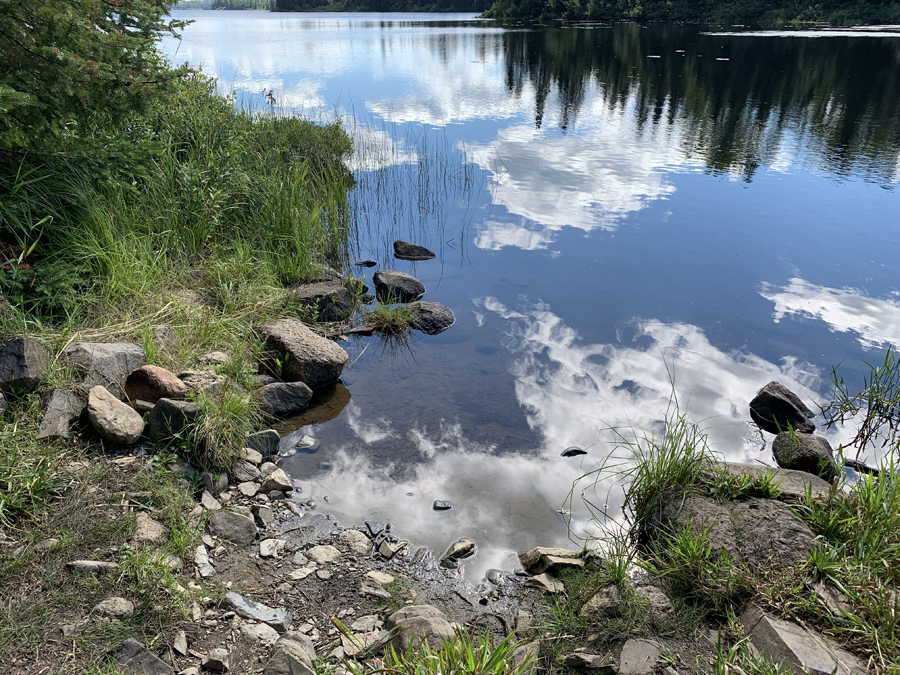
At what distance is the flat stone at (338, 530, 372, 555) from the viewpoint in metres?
4.05

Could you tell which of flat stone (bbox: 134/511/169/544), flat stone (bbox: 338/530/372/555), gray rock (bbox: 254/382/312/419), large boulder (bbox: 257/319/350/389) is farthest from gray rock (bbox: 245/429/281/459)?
flat stone (bbox: 134/511/169/544)

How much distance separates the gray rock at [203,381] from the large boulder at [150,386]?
13cm

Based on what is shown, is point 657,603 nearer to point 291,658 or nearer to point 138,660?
point 291,658

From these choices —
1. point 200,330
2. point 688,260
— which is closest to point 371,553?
point 200,330

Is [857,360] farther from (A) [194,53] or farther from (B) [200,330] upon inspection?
(A) [194,53]

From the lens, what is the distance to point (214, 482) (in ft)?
14.0

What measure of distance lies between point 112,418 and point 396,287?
192 inches

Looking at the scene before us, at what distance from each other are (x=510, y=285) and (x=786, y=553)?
6040 millimetres

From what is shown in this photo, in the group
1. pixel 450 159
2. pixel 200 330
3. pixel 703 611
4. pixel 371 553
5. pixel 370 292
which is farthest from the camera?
pixel 450 159

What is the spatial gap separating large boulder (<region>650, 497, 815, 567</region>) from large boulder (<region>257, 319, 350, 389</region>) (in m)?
3.57

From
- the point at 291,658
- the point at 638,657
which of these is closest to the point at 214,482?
the point at 291,658

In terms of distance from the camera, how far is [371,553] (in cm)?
406

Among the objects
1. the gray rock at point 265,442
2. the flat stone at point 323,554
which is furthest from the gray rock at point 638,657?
the gray rock at point 265,442

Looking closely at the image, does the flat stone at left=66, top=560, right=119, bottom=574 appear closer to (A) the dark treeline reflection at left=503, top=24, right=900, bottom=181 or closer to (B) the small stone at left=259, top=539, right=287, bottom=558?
(B) the small stone at left=259, top=539, right=287, bottom=558
